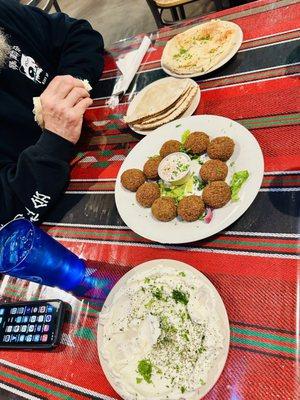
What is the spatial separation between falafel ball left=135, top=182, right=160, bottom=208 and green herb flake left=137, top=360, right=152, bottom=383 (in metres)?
0.55

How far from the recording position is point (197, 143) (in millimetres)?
1313

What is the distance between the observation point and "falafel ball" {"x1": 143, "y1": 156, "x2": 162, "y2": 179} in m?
1.34

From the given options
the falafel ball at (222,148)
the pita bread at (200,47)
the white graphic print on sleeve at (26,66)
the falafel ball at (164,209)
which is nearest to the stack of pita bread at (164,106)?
the pita bread at (200,47)

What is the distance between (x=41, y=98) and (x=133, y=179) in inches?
25.4

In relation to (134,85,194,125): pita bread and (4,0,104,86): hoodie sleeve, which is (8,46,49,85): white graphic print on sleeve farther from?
(134,85,194,125): pita bread

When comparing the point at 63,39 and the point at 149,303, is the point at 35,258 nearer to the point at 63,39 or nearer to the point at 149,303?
the point at 149,303

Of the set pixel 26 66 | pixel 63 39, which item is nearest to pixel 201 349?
pixel 26 66

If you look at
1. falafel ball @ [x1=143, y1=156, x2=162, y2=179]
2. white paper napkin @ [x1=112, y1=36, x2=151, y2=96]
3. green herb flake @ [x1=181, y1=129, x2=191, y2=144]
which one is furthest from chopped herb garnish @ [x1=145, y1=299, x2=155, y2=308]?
white paper napkin @ [x1=112, y1=36, x2=151, y2=96]

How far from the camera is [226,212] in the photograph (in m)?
1.10

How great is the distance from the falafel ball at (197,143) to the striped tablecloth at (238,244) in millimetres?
172

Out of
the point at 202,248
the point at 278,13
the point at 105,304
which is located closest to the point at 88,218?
the point at 105,304

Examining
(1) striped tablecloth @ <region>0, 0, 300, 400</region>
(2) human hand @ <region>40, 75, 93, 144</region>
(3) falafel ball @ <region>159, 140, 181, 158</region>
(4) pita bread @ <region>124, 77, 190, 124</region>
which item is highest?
(2) human hand @ <region>40, 75, 93, 144</region>

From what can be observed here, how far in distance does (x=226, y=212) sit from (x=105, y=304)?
0.49 meters

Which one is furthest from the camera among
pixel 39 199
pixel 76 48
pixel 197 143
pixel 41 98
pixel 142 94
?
pixel 76 48
